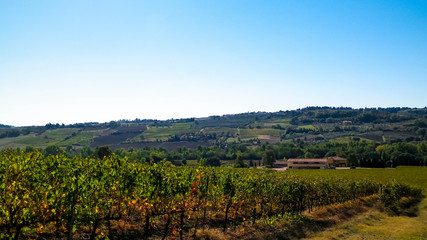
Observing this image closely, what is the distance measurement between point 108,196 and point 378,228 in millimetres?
25028

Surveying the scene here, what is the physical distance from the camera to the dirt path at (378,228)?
25375mm

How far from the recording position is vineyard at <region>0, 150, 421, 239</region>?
12430 millimetres

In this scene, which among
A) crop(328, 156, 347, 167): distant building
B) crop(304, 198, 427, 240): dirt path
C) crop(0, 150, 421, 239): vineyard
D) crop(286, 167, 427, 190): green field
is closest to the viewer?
crop(0, 150, 421, 239): vineyard

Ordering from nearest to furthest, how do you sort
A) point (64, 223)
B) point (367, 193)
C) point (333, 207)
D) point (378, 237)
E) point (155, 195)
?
point (64, 223) < point (155, 195) < point (378, 237) < point (333, 207) < point (367, 193)

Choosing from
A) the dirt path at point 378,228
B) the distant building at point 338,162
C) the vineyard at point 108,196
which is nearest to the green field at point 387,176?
the dirt path at point 378,228

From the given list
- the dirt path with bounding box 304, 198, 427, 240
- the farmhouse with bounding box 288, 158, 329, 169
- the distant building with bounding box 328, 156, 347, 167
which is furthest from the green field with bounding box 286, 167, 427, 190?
the distant building with bounding box 328, 156, 347, 167

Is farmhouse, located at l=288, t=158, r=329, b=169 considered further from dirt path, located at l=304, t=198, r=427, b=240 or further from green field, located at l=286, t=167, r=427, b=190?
dirt path, located at l=304, t=198, r=427, b=240

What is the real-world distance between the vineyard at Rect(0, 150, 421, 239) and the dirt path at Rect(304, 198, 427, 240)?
3726mm

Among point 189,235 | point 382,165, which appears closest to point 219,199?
point 189,235

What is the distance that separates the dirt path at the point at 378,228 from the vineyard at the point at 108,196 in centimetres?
373

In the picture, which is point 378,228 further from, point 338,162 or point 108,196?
point 338,162

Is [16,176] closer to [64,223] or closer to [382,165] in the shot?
[64,223]

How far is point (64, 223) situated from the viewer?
14.4m

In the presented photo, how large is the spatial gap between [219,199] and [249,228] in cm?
309
